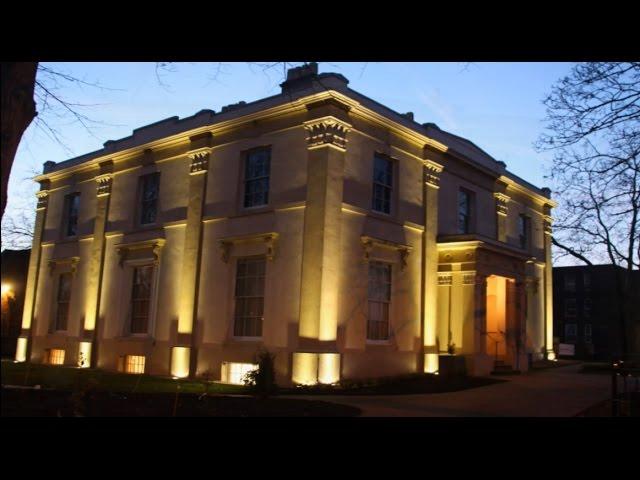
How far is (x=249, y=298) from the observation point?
19.3m

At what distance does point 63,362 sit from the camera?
1022 inches

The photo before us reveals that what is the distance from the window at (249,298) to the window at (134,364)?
5246mm

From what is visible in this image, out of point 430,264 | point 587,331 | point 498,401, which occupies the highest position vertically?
point 430,264

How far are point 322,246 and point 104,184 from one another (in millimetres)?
12917

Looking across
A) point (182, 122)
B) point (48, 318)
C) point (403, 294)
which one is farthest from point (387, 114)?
point (48, 318)

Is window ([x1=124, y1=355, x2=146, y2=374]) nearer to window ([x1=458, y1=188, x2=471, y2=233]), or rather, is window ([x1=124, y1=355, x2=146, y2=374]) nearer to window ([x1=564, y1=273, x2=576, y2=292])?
window ([x1=458, y1=188, x2=471, y2=233])

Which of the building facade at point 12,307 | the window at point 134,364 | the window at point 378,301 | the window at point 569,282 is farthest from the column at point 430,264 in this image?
the window at point 569,282

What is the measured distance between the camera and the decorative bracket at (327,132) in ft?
58.6

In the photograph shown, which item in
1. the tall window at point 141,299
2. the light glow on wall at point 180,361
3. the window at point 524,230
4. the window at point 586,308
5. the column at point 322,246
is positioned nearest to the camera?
the column at point 322,246

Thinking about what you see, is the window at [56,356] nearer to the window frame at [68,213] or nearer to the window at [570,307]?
the window frame at [68,213]

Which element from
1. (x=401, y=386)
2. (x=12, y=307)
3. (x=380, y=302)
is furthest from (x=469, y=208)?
(x=12, y=307)

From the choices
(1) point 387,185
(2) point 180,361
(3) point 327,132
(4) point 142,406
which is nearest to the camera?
(4) point 142,406

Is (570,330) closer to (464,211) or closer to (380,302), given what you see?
(464,211)

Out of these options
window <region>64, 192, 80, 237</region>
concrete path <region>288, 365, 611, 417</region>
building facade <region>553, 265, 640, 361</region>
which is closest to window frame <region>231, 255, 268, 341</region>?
concrete path <region>288, 365, 611, 417</region>
